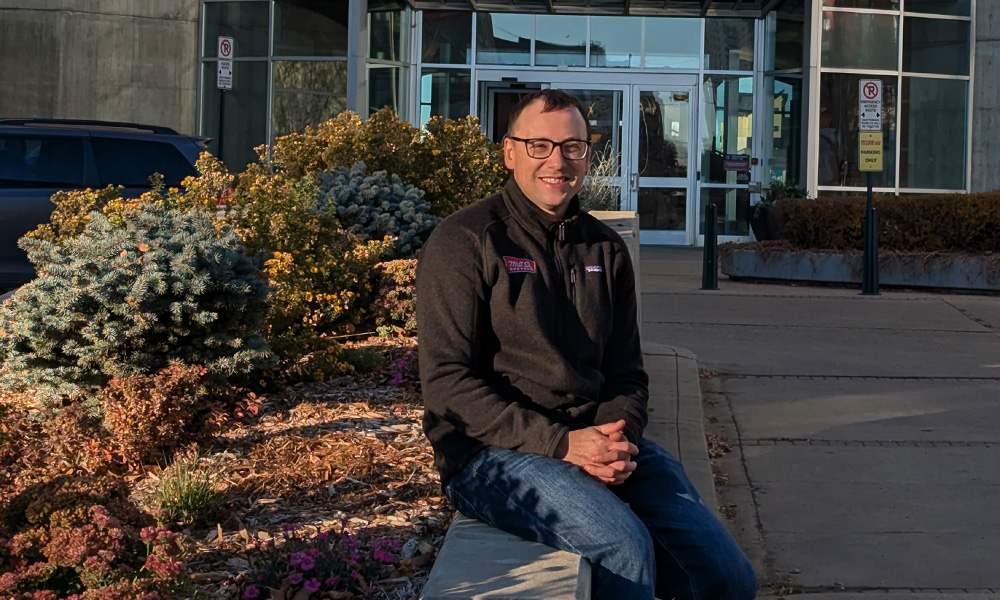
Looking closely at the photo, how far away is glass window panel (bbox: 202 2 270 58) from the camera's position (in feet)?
71.2

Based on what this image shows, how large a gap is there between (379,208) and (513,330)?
17.2 feet

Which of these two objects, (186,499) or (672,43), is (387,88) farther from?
(186,499)

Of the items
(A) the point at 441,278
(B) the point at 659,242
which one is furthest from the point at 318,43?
(A) the point at 441,278

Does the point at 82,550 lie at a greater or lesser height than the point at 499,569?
greater

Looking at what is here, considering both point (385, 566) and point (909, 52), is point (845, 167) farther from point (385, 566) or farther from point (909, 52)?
point (385, 566)

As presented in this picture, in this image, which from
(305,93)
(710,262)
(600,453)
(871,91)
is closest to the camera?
(600,453)

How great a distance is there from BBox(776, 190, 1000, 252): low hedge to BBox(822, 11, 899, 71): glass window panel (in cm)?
623

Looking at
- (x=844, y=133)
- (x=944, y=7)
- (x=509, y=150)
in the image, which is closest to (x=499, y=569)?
(x=509, y=150)

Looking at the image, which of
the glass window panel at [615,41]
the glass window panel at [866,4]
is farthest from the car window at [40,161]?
the glass window panel at [866,4]

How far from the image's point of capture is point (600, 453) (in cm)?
334

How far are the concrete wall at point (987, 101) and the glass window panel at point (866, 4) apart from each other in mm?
1698

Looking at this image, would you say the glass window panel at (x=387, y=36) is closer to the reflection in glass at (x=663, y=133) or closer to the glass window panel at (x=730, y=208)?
the reflection in glass at (x=663, y=133)

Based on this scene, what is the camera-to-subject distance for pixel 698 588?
134 inches

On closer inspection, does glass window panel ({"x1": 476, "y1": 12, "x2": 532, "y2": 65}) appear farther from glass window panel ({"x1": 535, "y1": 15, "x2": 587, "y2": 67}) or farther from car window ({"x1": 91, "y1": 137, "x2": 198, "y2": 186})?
car window ({"x1": 91, "y1": 137, "x2": 198, "y2": 186})
